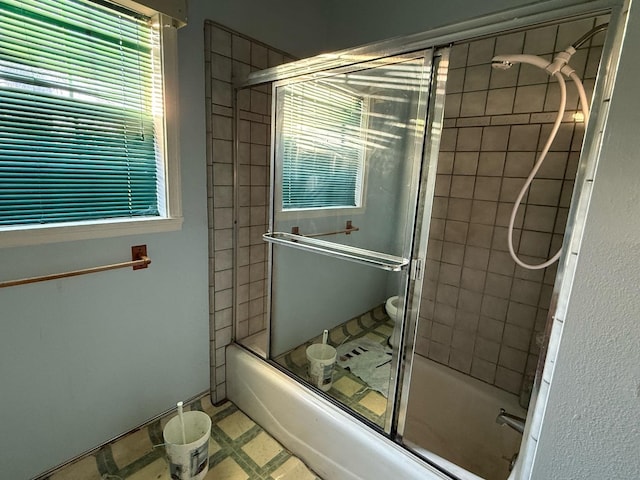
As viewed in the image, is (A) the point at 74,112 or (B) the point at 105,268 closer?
(A) the point at 74,112

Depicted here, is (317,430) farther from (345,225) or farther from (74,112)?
(74,112)

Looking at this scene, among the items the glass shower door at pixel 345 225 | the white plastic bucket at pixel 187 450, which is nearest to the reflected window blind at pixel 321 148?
the glass shower door at pixel 345 225

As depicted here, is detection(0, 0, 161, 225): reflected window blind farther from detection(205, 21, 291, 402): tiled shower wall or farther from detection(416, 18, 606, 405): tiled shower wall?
detection(416, 18, 606, 405): tiled shower wall

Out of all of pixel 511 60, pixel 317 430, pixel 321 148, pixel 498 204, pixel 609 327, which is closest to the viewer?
pixel 609 327

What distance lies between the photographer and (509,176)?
1644 millimetres

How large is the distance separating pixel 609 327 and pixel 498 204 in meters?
1.28

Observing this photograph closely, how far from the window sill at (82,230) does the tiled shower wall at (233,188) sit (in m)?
0.27

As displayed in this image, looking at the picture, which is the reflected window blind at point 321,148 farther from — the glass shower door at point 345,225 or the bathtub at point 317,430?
the bathtub at point 317,430

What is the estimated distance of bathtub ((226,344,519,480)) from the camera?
1.16 meters

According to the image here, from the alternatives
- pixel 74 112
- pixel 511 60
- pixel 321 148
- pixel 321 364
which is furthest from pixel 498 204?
pixel 74 112

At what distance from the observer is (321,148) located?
1791mm

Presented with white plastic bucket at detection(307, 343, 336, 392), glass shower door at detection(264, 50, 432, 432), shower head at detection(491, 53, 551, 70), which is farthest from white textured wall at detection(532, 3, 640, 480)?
white plastic bucket at detection(307, 343, 336, 392)

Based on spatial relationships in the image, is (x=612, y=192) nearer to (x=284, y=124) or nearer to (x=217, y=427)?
(x=284, y=124)

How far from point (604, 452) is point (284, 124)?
1.64m
